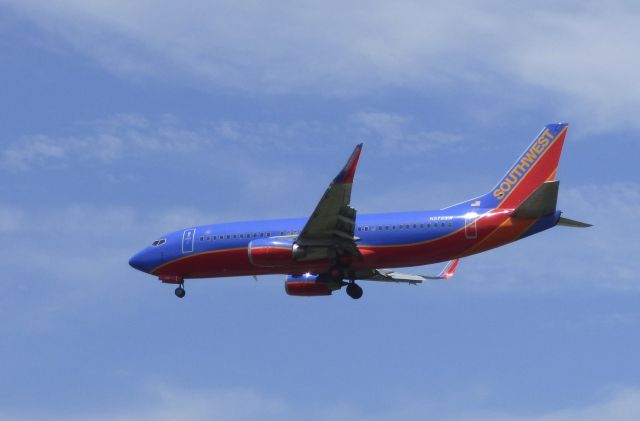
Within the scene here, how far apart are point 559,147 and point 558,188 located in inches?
220

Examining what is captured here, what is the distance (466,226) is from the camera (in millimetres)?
73438

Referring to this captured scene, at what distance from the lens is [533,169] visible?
76188 mm

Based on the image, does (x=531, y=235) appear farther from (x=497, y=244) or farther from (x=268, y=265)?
(x=268, y=265)

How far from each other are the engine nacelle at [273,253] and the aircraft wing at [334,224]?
1.20 feet

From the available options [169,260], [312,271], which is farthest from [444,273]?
[169,260]

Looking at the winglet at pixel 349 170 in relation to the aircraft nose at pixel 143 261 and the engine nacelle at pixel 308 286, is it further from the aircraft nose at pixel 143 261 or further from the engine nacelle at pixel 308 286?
the aircraft nose at pixel 143 261

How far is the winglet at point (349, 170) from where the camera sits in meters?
69.1

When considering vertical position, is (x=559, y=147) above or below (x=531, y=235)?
above

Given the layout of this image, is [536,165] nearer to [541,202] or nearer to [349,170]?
[541,202]

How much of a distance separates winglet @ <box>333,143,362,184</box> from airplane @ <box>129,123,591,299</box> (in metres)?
0.04

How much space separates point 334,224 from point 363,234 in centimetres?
224

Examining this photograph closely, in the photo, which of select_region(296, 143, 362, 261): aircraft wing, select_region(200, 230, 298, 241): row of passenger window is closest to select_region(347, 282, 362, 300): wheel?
select_region(296, 143, 362, 261): aircraft wing

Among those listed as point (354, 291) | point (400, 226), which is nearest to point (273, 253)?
point (400, 226)

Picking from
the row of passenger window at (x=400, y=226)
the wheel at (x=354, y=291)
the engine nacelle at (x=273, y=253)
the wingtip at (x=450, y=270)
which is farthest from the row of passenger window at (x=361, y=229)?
the wingtip at (x=450, y=270)
